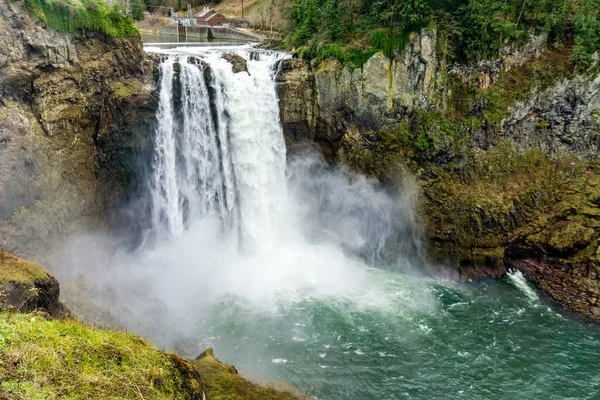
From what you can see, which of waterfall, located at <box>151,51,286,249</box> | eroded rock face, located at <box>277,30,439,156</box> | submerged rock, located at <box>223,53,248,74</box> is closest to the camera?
waterfall, located at <box>151,51,286,249</box>

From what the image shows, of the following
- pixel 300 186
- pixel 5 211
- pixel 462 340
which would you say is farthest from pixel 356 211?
pixel 5 211

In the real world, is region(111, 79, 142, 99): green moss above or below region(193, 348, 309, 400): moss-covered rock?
above

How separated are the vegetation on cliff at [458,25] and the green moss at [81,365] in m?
19.4

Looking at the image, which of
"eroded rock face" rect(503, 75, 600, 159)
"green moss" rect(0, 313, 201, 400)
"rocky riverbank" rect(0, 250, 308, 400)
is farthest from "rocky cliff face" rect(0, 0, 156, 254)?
"eroded rock face" rect(503, 75, 600, 159)

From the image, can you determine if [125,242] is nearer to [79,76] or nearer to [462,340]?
[79,76]

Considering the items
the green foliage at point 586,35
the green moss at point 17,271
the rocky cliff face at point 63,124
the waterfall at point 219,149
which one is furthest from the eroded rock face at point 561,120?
the green moss at point 17,271

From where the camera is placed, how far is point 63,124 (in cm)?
1747

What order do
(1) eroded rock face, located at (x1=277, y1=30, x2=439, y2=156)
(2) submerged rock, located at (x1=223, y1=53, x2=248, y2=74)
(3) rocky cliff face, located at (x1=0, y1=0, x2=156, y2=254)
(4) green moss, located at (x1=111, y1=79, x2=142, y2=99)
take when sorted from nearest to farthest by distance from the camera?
(3) rocky cliff face, located at (x1=0, y1=0, x2=156, y2=254) → (4) green moss, located at (x1=111, y1=79, x2=142, y2=99) → (2) submerged rock, located at (x1=223, y1=53, x2=248, y2=74) → (1) eroded rock face, located at (x1=277, y1=30, x2=439, y2=156)

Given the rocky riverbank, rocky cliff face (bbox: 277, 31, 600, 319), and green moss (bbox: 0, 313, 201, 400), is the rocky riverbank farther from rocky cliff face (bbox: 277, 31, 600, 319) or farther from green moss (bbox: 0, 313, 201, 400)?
rocky cliff face (bbox: 277, 31, 600, 319)

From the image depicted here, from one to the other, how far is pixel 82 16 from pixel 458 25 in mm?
19132

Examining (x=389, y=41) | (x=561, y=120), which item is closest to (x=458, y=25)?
(x=389, y=41)

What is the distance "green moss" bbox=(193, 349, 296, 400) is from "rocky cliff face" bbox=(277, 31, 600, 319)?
584 inches

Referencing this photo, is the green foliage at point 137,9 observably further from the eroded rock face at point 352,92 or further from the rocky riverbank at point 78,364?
the rocky riverbank at point 78,364

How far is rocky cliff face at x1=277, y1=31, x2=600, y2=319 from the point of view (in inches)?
853
